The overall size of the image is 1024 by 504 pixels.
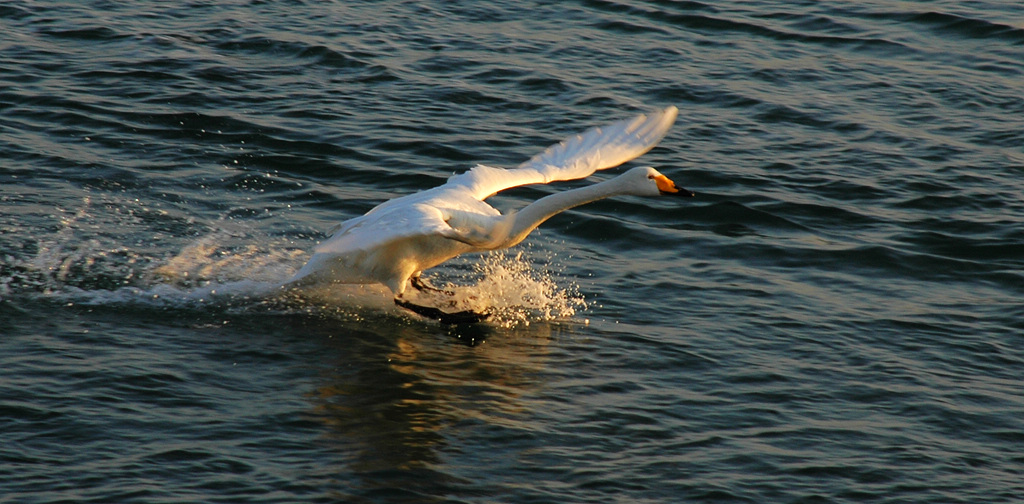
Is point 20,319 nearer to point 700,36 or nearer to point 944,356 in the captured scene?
point 944,356

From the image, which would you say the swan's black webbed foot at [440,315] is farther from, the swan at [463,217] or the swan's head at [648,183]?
the swan's head at [648,183]

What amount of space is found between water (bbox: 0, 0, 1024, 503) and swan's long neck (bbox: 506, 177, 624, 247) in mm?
857

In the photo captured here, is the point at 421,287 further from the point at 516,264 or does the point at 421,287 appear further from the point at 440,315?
the point at 516,264

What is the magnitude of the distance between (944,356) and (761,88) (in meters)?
6.81

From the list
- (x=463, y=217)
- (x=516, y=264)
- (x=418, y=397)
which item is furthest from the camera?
(x=516, y=264)

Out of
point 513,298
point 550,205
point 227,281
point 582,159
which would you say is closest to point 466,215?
point 550,205

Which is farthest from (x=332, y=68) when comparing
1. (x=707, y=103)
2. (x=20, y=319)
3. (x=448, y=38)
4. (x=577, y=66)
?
(x=20, y=319)

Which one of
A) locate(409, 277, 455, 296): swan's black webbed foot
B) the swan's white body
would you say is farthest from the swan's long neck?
locate(409, 277, 455, 296): swan's black webbed foot

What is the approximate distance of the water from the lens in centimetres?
709

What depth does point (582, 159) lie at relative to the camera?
951cm

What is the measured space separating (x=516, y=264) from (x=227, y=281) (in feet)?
7.37

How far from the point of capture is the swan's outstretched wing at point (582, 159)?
9375 millimetres

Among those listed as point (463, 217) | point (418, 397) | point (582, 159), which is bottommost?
point (418, 397)

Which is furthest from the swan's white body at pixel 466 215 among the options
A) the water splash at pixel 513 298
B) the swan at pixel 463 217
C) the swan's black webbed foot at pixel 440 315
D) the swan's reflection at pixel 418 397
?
the swan's reflection at pixel 418 397
